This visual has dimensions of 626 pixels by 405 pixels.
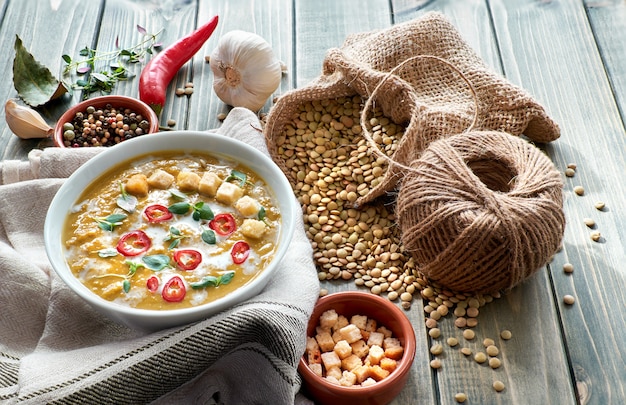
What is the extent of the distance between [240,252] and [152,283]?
0.76 feet

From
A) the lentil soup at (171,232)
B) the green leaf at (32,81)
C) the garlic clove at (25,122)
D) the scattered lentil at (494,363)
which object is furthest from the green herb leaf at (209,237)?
the green leaf at (32,81)

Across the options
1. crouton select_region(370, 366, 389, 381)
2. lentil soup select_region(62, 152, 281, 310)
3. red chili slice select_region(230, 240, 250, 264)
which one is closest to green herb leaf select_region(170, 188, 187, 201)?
lentil soup select_region(62, 152, 281, 310)

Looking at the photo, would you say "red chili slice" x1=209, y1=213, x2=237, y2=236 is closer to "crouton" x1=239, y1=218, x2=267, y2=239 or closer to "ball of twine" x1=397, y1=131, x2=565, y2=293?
"crouton" x1=239, y1=218, x2=267, y2=239

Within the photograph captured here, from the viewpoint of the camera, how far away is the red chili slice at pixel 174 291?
173 cm

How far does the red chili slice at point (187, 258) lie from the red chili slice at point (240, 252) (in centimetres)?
9

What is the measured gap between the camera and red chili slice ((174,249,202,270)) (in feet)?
5.86

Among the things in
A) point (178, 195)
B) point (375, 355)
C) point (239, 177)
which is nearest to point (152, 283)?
point (178, 195)

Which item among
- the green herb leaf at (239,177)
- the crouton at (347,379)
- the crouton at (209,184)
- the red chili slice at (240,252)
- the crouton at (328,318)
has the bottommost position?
the crouton at (347,379)

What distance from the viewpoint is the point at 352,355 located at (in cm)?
197

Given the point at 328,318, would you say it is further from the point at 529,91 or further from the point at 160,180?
the point at 529,91

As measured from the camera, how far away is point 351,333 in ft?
6.54

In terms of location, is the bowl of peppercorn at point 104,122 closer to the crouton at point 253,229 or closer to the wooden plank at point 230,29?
the wooden plank at point 230,29

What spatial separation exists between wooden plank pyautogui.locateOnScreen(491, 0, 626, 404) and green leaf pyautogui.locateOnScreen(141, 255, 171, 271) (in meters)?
1.16

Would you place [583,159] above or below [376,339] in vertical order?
above
